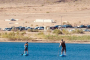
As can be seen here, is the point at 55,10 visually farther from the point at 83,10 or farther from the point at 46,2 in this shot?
the point at 46,2

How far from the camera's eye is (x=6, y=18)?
97.6 meters

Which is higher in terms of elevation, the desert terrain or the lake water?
the desert terrain

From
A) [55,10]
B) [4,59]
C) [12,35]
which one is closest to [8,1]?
[55,10]

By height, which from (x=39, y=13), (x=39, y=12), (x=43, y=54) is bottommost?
(x=43, y=54)

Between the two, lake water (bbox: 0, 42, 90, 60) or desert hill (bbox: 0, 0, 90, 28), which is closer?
lake water (bbox: 0, 42, 90, 60)

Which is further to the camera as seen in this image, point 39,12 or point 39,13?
point 39,12

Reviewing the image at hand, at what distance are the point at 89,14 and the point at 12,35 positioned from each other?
162 feet

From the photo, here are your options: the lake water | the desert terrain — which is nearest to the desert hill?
the desert terrain

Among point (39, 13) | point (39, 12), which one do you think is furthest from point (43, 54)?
point (39, 12)

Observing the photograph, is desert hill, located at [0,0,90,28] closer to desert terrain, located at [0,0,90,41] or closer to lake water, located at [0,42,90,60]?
desert terrain, located at [0,0,90,41]

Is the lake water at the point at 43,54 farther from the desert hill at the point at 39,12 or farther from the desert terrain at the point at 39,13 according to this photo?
the desert hill at the point at 39,12

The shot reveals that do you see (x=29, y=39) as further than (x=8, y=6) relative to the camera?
No

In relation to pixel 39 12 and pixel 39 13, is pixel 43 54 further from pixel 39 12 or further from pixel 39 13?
pixel 39 12

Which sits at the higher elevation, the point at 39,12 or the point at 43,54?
the point at 39,12
